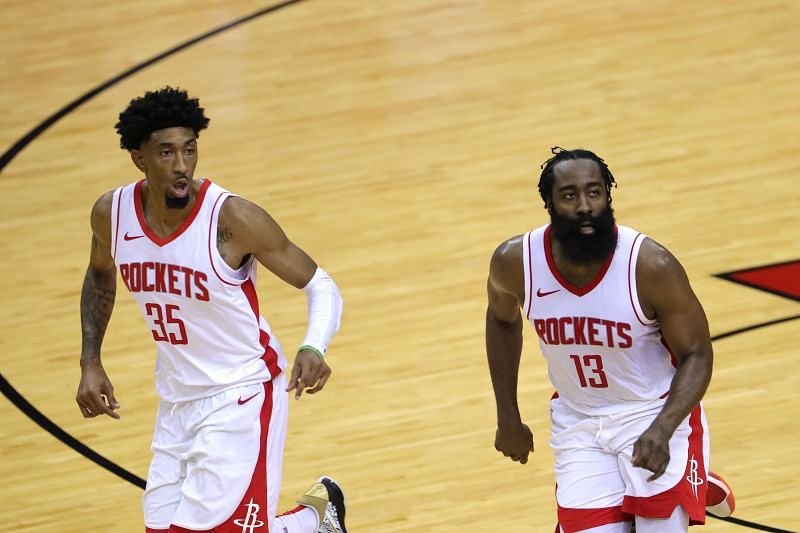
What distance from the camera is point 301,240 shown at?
9445 mm

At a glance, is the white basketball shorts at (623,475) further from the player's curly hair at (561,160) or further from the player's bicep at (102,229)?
the player's bicep at (102,229)

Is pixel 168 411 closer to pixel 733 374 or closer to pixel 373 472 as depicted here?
pixel 373 472

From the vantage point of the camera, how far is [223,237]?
17.1ft

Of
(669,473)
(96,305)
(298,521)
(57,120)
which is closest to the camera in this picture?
(669,473)

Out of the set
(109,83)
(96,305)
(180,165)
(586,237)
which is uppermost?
(109,83)

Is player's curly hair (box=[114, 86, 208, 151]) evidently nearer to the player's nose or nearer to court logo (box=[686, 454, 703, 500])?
the player's nose

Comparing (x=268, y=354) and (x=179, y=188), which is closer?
(x=179, y=188)

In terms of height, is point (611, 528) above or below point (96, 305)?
below

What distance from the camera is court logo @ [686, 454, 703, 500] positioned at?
4.89 m

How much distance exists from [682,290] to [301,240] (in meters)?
4.94

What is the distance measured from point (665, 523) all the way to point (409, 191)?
533 cm

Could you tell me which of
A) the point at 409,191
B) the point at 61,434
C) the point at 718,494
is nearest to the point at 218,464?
the point at 718,494

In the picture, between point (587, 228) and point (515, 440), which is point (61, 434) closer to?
point (515, 440)

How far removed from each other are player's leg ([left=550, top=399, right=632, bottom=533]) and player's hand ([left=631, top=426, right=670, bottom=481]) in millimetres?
299
